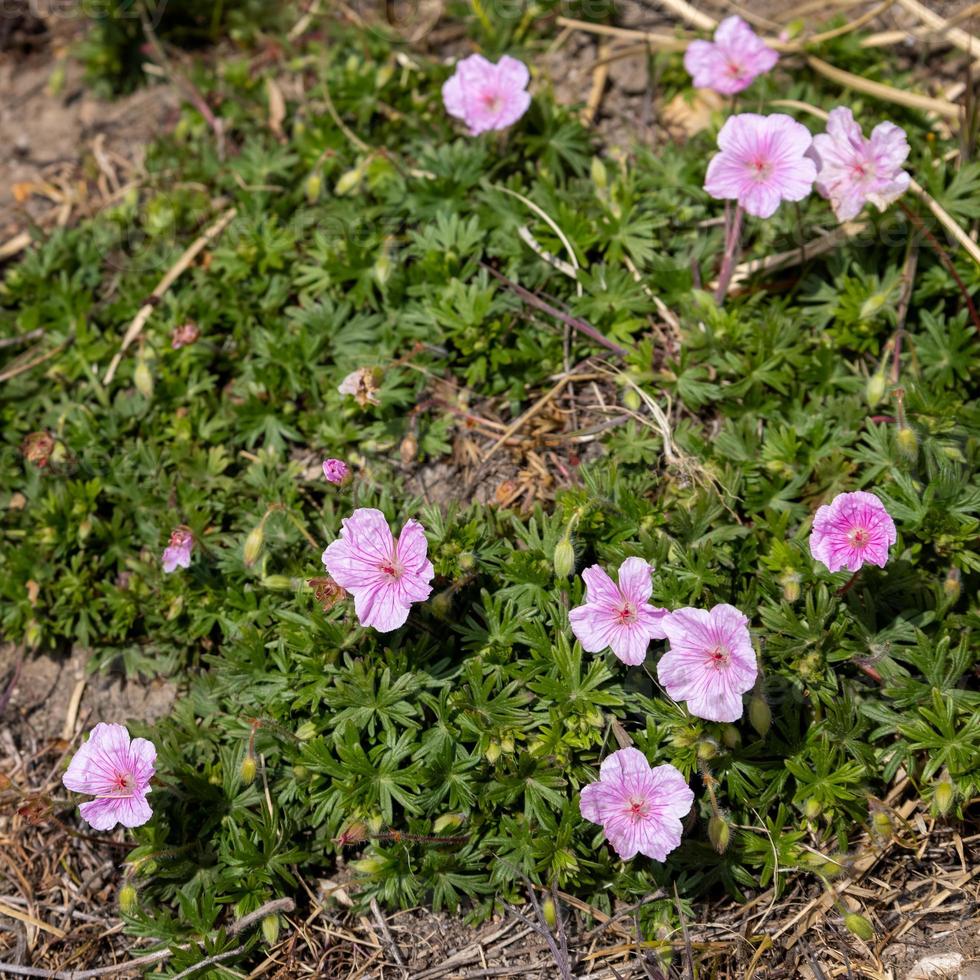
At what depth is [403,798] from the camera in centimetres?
309

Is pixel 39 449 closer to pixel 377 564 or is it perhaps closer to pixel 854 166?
pixel 377 564

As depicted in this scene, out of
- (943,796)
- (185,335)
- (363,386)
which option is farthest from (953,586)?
(185,335)

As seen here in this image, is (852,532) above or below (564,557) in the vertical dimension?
above

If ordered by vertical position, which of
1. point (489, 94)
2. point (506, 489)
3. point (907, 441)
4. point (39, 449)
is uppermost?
point (489, 94)

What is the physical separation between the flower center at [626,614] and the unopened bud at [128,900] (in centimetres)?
178

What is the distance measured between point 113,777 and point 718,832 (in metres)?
1.87

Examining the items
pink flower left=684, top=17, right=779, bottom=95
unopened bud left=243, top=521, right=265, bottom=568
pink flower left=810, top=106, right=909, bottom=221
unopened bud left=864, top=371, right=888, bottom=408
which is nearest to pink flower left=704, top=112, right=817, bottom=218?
pink flower left=810, top=106, right=909, bottom=221

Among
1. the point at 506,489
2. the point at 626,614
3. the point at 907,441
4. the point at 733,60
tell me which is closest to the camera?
the point at 626,614

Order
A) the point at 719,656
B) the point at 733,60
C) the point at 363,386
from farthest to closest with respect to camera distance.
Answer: the point at 733,60 < the point at 363,386 < the point at 719,656

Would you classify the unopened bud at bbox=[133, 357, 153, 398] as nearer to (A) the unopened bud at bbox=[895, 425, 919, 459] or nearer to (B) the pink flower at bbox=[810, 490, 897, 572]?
(B) the pink flower at bbox=[810, 490, 897, 572]

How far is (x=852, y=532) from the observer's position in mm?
2900

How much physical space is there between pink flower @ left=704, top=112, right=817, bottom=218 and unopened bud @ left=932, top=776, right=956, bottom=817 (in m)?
1.92

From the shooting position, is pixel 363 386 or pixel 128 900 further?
pixel 363 386

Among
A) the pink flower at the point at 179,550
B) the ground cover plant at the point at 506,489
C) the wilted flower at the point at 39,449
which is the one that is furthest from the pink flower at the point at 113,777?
the wilted flower at the point at 39,449
